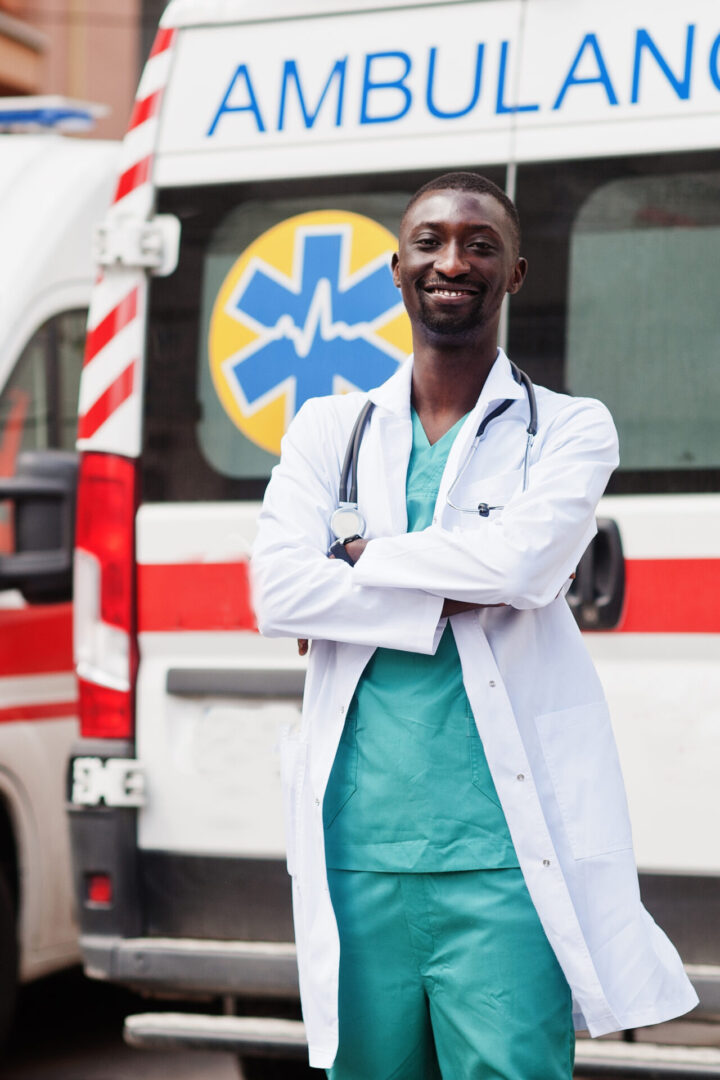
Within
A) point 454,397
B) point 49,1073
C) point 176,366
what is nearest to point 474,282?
point 454,397

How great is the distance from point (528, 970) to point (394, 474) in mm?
759

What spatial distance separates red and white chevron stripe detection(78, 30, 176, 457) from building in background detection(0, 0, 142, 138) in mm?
9486

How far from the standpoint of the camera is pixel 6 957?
4.64m

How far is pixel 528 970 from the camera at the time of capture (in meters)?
2.37

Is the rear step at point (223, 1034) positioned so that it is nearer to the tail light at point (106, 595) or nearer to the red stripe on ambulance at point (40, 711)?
the tail light at point (106, 595)

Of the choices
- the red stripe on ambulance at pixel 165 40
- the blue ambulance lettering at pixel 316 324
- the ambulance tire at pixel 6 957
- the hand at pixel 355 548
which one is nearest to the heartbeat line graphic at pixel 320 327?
the blue ambulance lettering at pixel 316 324

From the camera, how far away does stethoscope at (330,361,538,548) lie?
2517mm

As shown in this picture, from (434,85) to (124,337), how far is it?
90cm

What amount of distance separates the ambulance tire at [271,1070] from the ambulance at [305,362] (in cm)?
57

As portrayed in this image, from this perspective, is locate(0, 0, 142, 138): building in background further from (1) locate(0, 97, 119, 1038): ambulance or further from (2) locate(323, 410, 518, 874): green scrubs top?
(2) locate(323, 410, 518, 874): green scrubs top

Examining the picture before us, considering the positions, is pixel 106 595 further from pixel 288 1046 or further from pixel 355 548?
pixel 355 548

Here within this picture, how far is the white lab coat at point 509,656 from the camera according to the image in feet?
7.77

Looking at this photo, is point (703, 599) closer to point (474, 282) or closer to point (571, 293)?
point (571, 293)

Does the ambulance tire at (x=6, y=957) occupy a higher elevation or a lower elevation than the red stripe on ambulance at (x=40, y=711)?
lower
